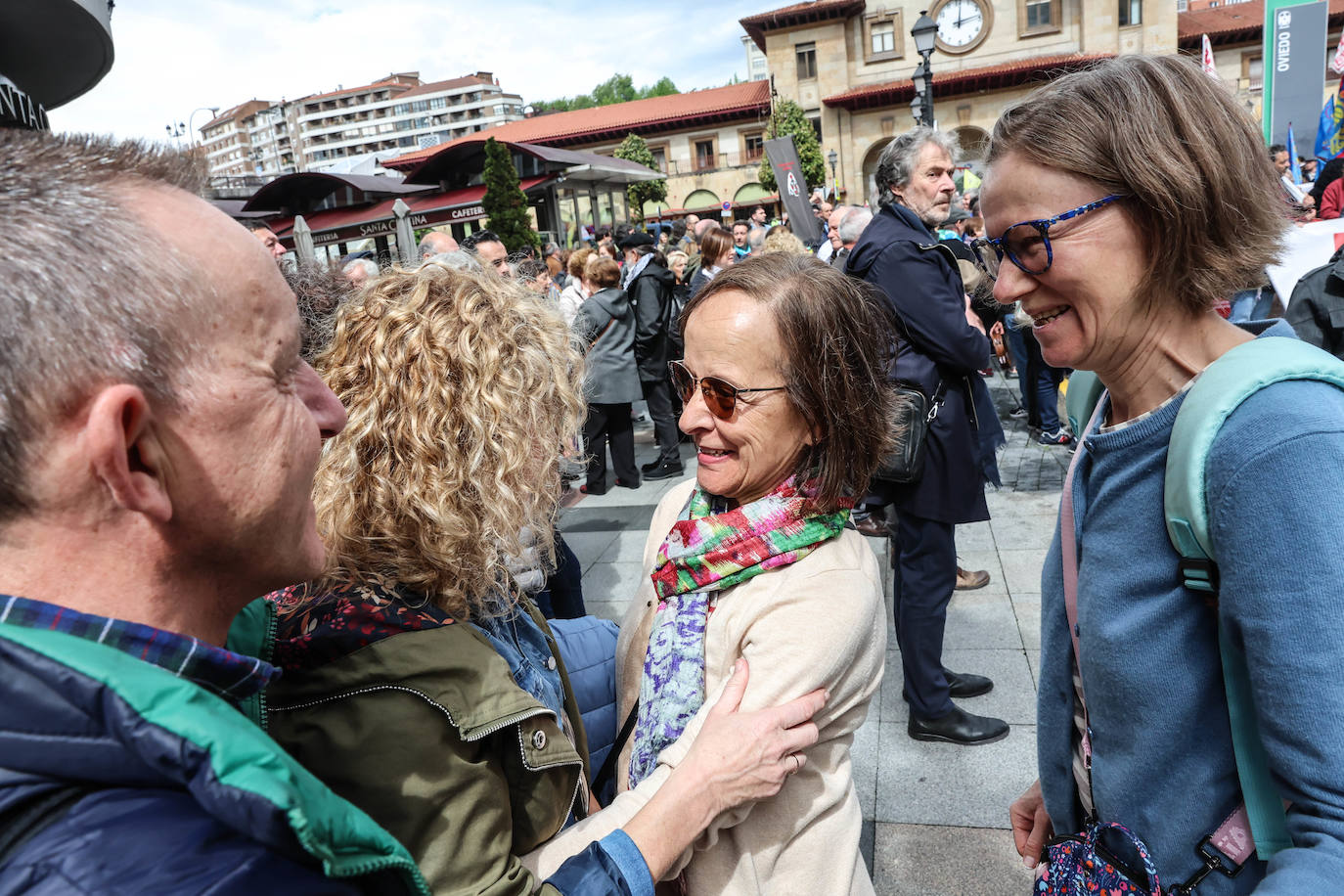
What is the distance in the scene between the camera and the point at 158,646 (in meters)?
0.74

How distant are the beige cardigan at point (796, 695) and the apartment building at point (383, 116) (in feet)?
409

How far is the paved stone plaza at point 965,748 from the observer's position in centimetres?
257

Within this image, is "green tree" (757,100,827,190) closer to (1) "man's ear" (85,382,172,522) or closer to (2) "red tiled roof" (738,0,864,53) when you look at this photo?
(2) "red tiled roof" (738,0,864,53)

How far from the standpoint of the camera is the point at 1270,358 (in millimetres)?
1048

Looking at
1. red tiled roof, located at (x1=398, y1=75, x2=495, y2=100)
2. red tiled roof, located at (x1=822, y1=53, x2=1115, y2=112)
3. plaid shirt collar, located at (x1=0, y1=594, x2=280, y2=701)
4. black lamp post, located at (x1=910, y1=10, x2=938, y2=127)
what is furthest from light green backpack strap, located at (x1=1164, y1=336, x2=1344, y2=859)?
red tiled roof, located at (x1=398, y1=75, x2=495, y2=100)

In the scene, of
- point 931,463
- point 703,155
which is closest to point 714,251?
point 931,463

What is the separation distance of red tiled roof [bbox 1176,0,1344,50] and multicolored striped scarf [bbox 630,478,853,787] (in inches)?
1678

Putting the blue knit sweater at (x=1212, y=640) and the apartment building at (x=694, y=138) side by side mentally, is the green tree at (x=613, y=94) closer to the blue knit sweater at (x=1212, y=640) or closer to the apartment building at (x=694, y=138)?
the apartment building at (x=694, y=138)

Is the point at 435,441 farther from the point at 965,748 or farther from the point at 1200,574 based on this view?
the point at 965,748

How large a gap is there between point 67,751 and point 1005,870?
265cm

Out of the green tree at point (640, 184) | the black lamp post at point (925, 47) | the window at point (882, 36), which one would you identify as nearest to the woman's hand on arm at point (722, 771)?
the black lamp post at point (925, 47)

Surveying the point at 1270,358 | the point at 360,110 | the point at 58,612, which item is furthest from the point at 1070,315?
the point at 360,110

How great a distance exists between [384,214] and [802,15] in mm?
24449

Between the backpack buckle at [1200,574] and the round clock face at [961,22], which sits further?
the round clock face at [961,22]
